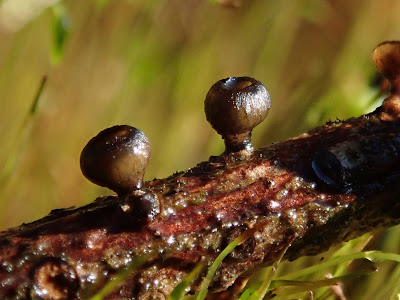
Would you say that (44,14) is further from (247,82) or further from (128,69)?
(247,82)

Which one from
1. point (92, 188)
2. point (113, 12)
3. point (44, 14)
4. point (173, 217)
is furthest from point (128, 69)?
point (173, 217)

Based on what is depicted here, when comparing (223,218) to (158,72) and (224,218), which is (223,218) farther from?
(158,72)

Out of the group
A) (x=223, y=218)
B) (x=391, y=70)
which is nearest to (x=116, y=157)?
(x=223, y=218)

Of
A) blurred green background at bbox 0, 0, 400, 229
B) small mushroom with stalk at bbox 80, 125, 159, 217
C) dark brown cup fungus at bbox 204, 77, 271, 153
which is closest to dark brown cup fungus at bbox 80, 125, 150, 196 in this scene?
small mushroom with stalk at bbox 80, 125, 159, 217

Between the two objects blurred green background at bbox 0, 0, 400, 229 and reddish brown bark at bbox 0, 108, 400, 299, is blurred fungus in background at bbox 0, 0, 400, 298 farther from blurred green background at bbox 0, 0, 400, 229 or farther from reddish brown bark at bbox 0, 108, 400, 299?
reddish brown bark at bbox 0, 108, 400, 299

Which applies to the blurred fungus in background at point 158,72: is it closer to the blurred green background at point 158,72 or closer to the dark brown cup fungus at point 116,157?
the blurred green background at point 158,72

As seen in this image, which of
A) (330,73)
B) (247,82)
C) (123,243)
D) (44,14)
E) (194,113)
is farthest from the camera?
(330,73)
